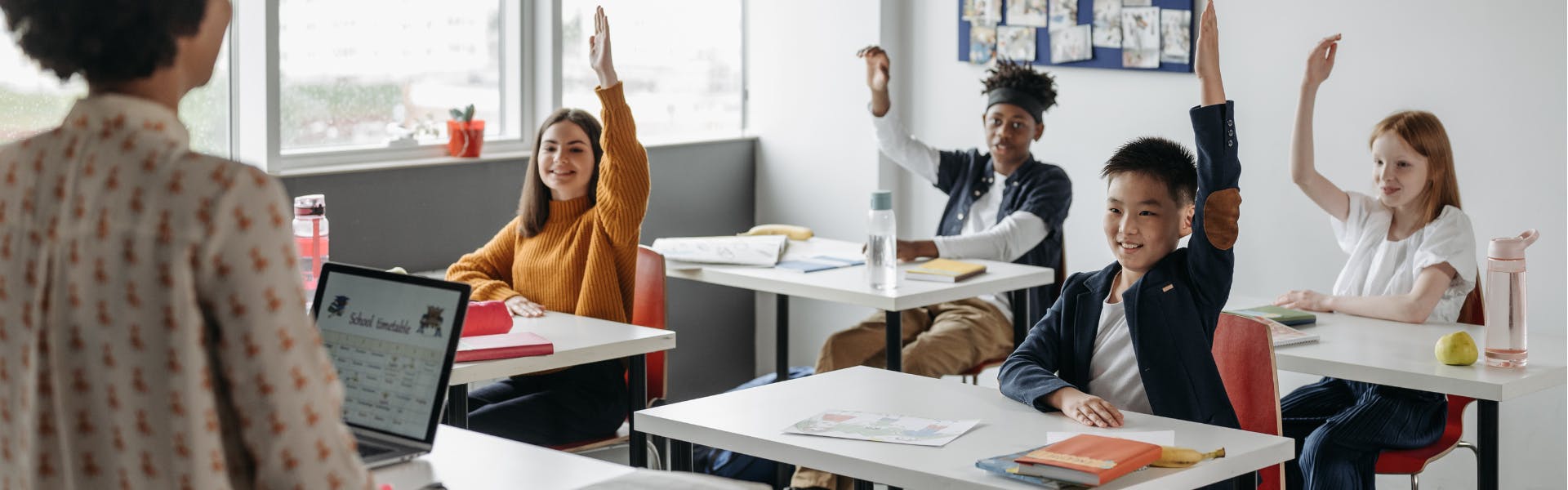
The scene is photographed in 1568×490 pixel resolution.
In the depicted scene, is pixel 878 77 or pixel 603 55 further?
pixel 878 77

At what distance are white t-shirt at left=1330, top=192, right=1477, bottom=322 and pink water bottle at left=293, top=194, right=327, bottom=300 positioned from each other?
2.29 m

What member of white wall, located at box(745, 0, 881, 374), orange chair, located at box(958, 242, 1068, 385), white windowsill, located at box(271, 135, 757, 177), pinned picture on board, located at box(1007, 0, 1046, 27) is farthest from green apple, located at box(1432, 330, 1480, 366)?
white wall, located at box(745, 0, 881, 374)

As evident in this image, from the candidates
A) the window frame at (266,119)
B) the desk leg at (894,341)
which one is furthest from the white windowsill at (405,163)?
the desk leg at (894,341)

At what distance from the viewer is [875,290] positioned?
3680 millimetres

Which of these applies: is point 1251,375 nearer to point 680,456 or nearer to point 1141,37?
point 680,456

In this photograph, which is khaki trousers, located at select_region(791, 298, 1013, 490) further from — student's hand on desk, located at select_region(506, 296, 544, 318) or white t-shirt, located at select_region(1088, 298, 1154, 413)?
white t-shirt, located at select_region(1088, 298, 1154, 413)

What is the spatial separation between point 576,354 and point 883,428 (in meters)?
0.91

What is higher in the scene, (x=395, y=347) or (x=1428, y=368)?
(x=395, y=347)

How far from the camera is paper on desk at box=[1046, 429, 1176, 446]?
2.16 m

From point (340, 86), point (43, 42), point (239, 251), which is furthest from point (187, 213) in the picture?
point (340, 86)

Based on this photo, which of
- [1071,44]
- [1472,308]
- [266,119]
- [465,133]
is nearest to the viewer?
[1472,308]

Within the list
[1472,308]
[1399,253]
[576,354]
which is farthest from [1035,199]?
[576,354]

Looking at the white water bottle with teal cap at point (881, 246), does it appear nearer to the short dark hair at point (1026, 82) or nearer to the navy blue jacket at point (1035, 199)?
the navy blue jacket at point (1035, 199)

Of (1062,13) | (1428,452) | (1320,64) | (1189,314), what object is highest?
(1062,13)
